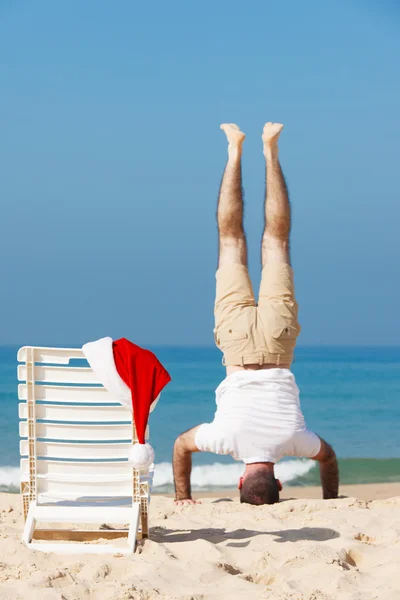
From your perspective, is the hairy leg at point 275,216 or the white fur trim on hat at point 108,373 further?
the hairy leg at point 275,216

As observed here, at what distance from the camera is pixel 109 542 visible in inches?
191

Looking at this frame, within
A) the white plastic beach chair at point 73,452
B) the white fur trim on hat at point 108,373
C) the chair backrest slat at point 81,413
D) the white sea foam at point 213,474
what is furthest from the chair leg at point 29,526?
the white sea foam at point 213,474

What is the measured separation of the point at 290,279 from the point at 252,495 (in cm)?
183

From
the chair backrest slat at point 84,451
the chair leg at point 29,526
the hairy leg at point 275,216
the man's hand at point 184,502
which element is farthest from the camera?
the hairy leg at point 275,216

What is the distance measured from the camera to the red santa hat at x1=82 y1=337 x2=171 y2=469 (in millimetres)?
4652

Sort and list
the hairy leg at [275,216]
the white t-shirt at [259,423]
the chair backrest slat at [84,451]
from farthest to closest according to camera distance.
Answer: the hairy leg at [275,216]
the white t-shirt at [259,423]
the chair backrest slat at [84,451]

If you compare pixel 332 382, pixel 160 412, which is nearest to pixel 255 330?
pixel 160 412

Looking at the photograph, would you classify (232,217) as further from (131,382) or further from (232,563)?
(232,563)

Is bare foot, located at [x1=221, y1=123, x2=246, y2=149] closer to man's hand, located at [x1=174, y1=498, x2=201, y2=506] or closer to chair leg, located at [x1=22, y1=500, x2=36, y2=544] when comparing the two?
Result: man's hand, located at [x1=174, y1=498, x2=201, y2=506]

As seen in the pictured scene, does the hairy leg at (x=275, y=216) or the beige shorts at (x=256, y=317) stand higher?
the hairy leg at (x=275, y=216)

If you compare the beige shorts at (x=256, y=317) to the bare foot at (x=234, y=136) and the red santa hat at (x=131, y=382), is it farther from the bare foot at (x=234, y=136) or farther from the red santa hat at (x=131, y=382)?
the red santa hat at (x=131, y=382)

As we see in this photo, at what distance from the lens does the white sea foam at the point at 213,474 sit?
1133cm

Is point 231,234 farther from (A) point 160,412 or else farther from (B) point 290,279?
(A) point 160,412

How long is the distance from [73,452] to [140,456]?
439 mm
